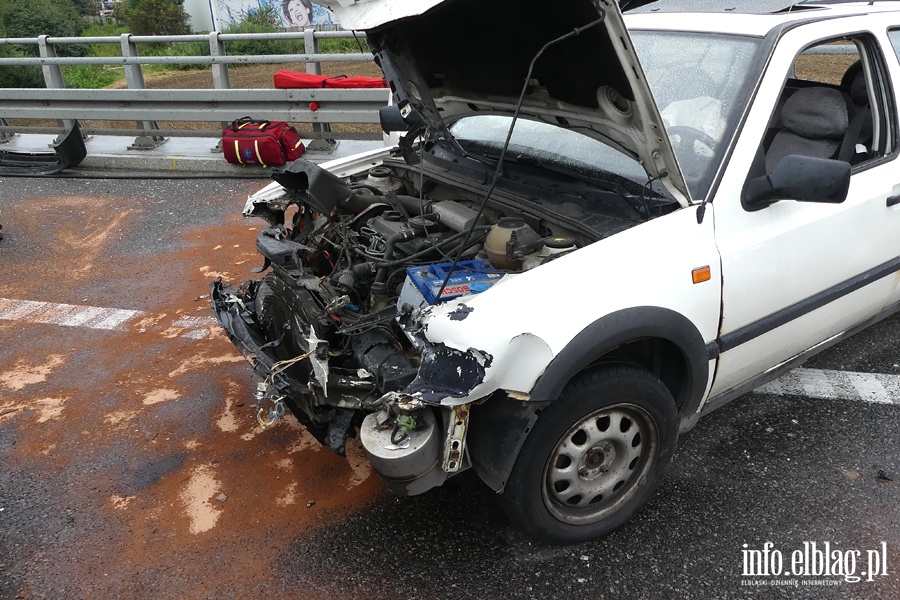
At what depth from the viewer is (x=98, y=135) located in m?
9.11

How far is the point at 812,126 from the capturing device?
128 inches

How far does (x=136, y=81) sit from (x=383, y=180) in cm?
634

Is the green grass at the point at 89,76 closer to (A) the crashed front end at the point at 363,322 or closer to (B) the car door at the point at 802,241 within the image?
(A) the crashed front end at the point at 363,322

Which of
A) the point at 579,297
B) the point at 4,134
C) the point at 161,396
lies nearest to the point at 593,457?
the point at 579,297

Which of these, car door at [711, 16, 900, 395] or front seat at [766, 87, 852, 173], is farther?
front seat at [766, 87, 852, 173]

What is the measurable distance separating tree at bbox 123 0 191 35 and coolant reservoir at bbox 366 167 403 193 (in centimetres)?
3044

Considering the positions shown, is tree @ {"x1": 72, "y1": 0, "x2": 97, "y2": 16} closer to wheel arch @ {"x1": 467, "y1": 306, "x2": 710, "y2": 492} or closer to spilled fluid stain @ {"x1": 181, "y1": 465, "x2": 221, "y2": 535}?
spilled fluid stain @ {"x1": 181, "y1": 465, "x2": 221, "y2": 535}

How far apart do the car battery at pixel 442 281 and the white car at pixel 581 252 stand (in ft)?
0.04

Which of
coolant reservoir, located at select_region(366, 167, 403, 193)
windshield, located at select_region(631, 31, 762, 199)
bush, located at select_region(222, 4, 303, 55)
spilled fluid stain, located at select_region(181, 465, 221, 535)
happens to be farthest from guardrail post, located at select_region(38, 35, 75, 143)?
bush, located at select_region(222, 4, 303, 55)

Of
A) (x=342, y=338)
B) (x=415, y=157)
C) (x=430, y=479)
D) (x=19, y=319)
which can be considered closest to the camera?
(x=430, y=479)

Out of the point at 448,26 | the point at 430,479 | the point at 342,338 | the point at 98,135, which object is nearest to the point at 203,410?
the point at 342,338

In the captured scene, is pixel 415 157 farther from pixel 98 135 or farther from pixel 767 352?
pixel 98 135

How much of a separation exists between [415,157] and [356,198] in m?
0.48

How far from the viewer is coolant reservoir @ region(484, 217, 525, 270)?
2.63 meters
